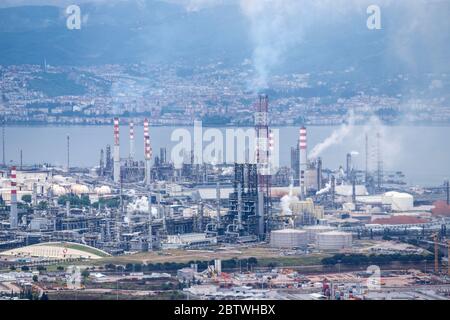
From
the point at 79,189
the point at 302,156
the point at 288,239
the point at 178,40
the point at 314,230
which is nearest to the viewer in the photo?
the point at 288,239

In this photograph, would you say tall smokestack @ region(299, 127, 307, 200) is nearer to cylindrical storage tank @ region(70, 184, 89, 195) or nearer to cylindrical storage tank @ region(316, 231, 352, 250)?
cylindrical storage tank @ region(70, 184, 89, 195)

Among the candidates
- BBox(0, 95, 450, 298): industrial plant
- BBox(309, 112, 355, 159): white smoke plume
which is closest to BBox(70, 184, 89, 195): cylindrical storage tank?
BBox(0, 95, 450, 298): industrial plant

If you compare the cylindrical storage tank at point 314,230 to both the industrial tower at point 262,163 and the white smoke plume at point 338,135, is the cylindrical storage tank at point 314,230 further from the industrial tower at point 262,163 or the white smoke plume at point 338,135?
the white smoke plume at point 338,135

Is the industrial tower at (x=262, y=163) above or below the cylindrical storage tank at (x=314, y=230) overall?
above

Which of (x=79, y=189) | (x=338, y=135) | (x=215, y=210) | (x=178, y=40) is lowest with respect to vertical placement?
(x=215, y=210)

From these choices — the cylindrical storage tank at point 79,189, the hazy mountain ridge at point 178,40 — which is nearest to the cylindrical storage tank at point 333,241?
the cylindrical storage tank at point 79,189

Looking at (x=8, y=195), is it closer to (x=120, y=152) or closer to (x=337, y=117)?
(x=120, y=152)

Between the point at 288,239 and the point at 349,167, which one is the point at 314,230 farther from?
the point at 349,167

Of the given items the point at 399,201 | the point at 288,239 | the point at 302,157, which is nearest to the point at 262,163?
the point at 302,157
